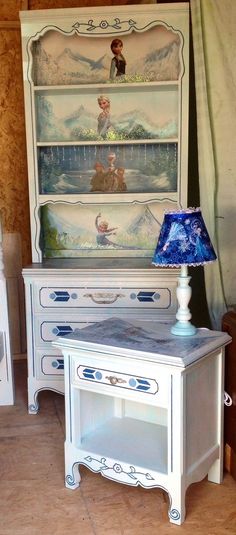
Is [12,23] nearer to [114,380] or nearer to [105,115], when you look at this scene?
[105,115]

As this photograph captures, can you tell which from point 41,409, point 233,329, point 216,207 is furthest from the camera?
point 41,409

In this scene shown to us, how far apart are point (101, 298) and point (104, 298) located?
1 cm

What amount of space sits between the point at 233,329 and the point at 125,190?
120 cm

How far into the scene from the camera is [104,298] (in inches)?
103

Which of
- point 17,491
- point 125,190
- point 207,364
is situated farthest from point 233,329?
point 125,190

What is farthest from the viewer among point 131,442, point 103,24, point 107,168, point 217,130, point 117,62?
point 107,168

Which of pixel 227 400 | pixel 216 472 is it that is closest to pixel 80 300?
pixel 227 400

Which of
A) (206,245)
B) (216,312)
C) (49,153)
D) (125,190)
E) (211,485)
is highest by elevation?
(49,153)

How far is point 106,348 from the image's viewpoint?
1.84m

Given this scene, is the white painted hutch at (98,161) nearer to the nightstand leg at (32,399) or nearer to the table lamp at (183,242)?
the nightstand leg at (32,399)

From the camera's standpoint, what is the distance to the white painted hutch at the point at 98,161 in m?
2.62

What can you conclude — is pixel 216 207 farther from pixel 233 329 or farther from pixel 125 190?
pixel 233 329

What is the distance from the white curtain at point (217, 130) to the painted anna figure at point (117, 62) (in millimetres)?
446

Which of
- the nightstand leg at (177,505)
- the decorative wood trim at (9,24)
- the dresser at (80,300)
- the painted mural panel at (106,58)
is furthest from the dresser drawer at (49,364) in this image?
the decorative wood trim at (9,24)
